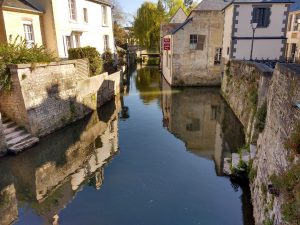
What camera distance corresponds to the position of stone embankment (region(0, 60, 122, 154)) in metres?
10.5

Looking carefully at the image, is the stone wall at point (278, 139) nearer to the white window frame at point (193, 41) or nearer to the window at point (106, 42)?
the white window frame at point (193, 41)

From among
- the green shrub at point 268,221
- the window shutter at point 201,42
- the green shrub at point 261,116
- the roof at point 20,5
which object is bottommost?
the green shrub at point 268,221

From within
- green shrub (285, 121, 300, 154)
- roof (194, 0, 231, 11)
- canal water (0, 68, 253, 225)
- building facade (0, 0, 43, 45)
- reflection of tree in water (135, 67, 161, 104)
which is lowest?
canal water (0, 68, 253, 225)

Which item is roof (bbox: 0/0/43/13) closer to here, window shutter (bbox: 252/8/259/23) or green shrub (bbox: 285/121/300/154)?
window shutter (bbox: 252/8/259/23)

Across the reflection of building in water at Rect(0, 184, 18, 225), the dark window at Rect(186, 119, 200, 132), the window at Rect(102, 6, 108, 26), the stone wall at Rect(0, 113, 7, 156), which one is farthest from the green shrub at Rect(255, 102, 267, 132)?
the window at Rect(102, 6, 108, 26)

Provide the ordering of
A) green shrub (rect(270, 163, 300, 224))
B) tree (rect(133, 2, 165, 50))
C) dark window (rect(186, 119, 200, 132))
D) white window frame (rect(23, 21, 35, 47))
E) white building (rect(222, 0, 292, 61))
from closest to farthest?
green shrub (rect(270, 163, 300, 224)) → dark window (rect(186, 119, 200, 132)) → white window frame (rect(23, 21, 35, 47)) → white building (rect(222, 0, 292, 61)) → tree (rect(133, 2, 165, 50))

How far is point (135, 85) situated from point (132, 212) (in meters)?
19.5

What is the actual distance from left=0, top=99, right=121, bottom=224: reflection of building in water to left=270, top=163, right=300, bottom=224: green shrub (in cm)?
552

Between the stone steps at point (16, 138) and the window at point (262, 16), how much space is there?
15.3 metres

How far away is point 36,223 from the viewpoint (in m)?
6.50

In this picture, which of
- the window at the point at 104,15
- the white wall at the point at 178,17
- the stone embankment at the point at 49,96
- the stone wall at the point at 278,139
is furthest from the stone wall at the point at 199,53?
the stone wall at the point at 278,139

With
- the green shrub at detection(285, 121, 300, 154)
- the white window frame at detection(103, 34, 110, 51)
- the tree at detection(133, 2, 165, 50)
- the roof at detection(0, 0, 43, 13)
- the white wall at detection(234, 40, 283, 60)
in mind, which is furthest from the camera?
the tree at detection(133, 2, 165, 50)

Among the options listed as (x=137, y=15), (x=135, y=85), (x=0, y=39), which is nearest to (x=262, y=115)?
(x=0, y=39)

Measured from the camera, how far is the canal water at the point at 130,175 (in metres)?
6.79
